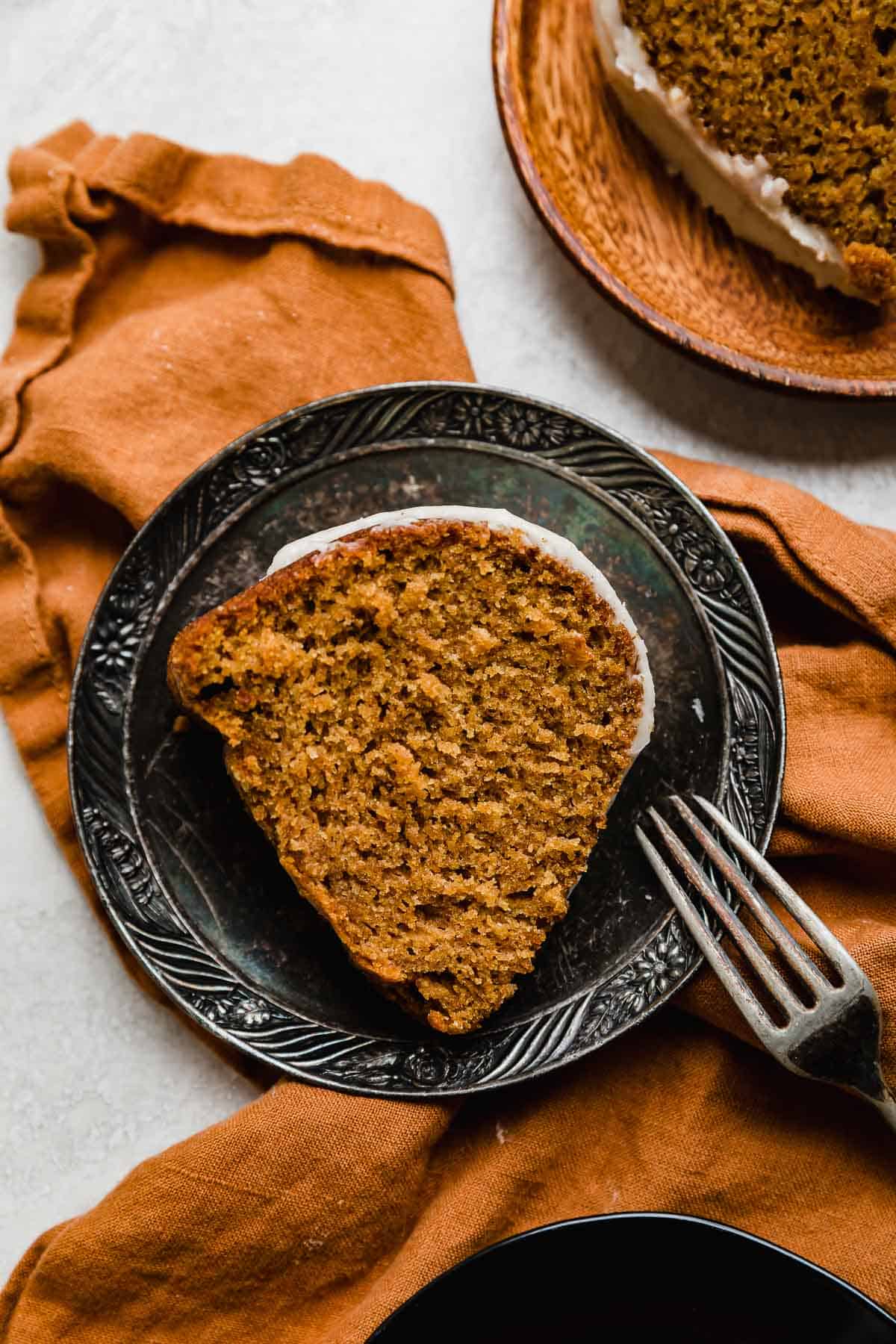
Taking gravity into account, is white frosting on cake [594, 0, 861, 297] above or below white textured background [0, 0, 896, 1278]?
above

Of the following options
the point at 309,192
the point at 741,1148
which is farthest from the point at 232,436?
the point at 741,1148

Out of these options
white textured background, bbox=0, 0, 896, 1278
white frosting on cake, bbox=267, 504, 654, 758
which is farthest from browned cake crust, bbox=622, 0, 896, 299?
white frosting on cake, bbox=267, 504, 654, 758

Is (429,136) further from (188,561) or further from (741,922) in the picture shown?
(741,922)

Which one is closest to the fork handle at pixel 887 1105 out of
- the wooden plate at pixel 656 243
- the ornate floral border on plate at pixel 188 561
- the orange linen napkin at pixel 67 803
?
the orange linen napkin at pixel 67 803

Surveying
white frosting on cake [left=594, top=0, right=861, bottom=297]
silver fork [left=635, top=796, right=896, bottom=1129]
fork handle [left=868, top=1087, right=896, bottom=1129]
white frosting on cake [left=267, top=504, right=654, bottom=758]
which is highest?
white frosting on cake [left=594, top=0, right=861, bottom=297]

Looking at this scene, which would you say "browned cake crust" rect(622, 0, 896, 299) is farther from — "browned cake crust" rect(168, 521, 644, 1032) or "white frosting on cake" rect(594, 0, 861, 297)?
"browned cake crust" rect(168, 521, 644, 1032)

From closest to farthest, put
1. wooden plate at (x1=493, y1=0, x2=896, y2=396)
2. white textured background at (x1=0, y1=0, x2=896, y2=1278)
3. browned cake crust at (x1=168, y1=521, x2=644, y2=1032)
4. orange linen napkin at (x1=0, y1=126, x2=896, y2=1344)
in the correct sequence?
browned cake crust at (x1=168, y1=521, x2=644, y2=1032) → orange linen napkin at (x1=0, y1=126, x2=896, y2=1344) → wooden plate at (x1=493, y1=0, x2=896, y2=396) → white textured background at (x1=0, y1=0, x2=896, y2=1278)

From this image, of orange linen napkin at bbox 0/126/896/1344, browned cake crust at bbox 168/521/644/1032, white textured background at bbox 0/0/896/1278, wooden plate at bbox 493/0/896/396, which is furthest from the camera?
white textured background at bbox 0/0/896/1278
